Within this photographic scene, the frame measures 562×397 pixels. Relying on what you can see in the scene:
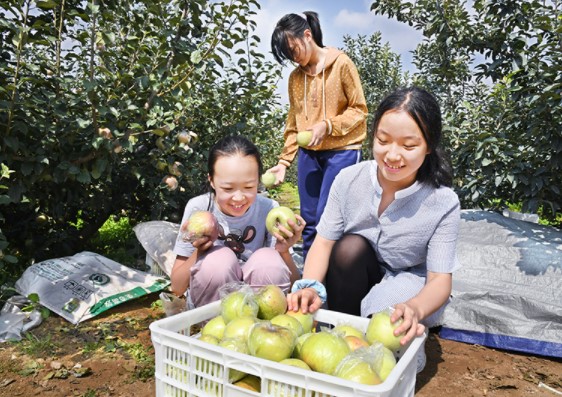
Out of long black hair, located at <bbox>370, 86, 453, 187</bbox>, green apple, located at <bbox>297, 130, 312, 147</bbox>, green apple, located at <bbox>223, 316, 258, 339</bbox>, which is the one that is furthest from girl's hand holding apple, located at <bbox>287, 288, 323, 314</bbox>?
green apple, located at <bbox>297, 130, 312, 147</bbox>

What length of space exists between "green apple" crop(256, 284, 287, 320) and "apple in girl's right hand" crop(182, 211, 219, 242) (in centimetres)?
41

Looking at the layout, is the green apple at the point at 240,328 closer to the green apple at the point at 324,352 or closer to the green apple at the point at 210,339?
the green apple at the point at 210,339

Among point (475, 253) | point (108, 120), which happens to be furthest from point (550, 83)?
point (108, 120)

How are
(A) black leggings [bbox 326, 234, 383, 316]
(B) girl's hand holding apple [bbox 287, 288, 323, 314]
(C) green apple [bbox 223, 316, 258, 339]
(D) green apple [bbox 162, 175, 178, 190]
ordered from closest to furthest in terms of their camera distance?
(C) green apple [bbox 223, 316, 258, 339], (B) girl's hand holding apple [bbox 287, 288, 323, 314], (A) black leggings [bbox 326, 234, 383, 316], (D) green apple [bbox 162, 175, 178, 190]

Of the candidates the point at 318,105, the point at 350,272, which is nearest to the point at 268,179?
the point at 318,105

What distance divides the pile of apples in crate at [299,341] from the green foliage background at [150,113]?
1.32 m

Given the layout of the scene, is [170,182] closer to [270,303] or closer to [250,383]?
[270,303]

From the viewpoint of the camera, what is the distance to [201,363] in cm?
119

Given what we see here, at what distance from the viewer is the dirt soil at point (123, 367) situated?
1820 millimetres

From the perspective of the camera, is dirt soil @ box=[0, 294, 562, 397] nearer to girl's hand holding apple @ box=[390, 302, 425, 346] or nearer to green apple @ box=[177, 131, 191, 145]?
girl's hand holding apple @ box=[390, 302, 425, 346]

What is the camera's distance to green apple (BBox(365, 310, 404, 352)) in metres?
1.31

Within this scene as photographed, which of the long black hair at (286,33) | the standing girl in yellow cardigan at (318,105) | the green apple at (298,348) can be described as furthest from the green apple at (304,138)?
the green apple at (298,348)

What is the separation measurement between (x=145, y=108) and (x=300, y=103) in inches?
36.0

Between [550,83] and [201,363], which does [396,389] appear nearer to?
[201,363]
